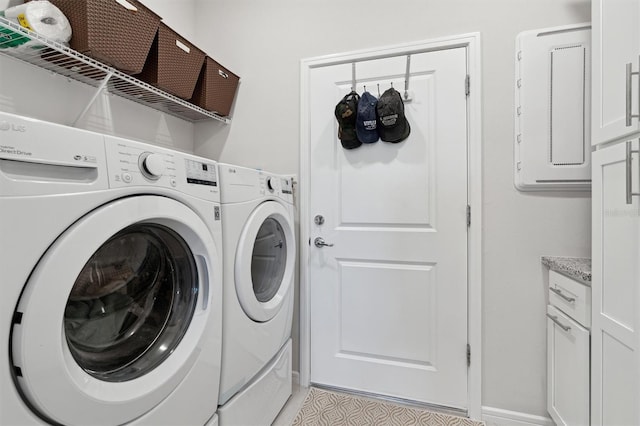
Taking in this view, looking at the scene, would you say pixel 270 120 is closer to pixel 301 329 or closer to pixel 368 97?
pixel 368 97

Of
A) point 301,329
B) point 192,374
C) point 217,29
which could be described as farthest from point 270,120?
point 192,374

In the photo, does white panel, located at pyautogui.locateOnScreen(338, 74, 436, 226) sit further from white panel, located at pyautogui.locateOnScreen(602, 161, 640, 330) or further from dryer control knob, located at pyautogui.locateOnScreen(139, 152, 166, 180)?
dryer control knob, located at pyautogui.locateOnScreen(139, 152, 166, 180)

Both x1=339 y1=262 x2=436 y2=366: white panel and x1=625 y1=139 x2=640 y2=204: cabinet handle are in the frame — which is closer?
x1=625 y1=139 x2=640 y2=204: cabinet handle

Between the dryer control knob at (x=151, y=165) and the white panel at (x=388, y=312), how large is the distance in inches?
47.3

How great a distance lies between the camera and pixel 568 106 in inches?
56.0

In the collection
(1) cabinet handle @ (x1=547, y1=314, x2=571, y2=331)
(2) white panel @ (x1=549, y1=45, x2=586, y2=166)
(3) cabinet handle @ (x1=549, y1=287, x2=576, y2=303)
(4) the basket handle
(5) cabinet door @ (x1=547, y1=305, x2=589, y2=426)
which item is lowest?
(5) cabinet door @ (x1=547, y1=305, x2=589, y2=426)

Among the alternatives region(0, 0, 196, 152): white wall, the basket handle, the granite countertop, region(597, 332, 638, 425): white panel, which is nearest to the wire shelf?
region(0, 0, 196, 152): white wall

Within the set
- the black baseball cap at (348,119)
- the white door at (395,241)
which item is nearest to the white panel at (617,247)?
the white door at (395,241)

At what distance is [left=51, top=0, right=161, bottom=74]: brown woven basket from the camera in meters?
1.12

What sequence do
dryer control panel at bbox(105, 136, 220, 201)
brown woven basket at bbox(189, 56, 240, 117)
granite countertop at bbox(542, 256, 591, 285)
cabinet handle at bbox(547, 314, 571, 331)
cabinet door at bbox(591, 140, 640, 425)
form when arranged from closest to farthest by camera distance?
dryer control panel at bbox(105, 136, 220, 201), cabinet door at bbox(591, 140, 640, 425), granite countertop at bbox(542, 256, 591, 285), cabinet handle at bbox(547, 314, 571, 331), brown woven basket at bbox(189, 56, 240, 117)

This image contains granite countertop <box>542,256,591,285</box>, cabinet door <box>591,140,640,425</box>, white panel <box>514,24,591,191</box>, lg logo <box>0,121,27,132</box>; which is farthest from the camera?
white panel <box>514,24,591,191</box>

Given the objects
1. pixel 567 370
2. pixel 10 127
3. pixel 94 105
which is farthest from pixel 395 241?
pixel 94 105

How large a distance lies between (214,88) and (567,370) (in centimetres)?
228

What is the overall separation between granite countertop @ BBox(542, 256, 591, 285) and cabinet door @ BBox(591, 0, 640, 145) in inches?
20.1
